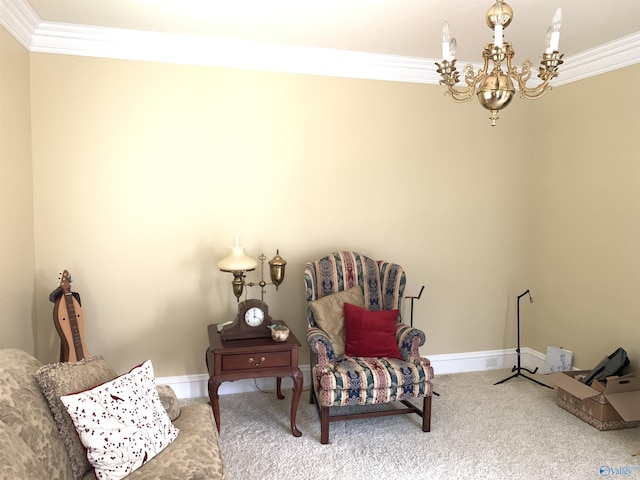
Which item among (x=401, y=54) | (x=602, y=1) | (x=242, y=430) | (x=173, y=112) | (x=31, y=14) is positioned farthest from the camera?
(x=401, y=54)

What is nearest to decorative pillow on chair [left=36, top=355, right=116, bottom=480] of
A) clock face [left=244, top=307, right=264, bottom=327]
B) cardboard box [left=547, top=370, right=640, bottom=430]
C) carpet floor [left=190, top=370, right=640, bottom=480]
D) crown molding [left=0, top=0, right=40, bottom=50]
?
carpet floor [left=190, top=370, right=640, bottom=480]

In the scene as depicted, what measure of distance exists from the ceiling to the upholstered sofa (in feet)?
6.87

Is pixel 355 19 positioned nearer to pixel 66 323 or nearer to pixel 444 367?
pixel 66 323

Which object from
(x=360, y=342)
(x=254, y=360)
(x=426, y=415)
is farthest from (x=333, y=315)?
(x=426, y=415)

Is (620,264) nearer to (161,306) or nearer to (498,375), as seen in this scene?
(498,375)

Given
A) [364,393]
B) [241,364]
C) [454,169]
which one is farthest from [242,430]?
[454,169]

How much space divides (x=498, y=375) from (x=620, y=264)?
1.36 meters

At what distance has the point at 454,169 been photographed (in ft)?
13.2

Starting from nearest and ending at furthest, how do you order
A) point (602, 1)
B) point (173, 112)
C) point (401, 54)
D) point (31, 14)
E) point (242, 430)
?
1. point (602, 1)
2. point (31, 14)
3. point (242, 430)
4. point (173, 112)
5. point (401, 54)

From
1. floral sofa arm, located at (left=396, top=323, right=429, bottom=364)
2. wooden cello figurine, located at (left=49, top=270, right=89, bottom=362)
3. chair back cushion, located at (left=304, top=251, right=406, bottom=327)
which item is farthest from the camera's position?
chair back cushion, located at (left=304, top=251, right=406, bottom=327)

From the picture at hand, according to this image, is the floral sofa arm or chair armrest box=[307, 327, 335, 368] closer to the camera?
chair armrest box=[307, 327, 335, 368]

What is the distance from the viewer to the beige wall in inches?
130

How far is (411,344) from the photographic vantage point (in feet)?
10.3

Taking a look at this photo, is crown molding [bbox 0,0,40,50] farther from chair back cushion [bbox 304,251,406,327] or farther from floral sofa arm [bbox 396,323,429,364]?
floral sofa arm [bbox 396,323,429,364]
